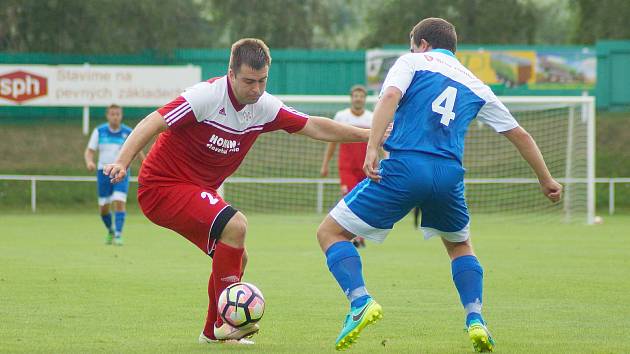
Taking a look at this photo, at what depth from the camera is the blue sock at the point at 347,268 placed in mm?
6297

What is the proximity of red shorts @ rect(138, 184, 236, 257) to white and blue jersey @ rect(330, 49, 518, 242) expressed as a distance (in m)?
0.75

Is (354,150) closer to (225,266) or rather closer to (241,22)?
(225,266)

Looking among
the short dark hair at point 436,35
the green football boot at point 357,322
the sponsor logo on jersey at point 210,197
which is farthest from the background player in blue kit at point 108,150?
the green football boot at point 357,322

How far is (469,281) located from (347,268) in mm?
841

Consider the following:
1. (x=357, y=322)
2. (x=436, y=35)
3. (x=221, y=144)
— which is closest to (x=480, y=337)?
(x=357, y=322)

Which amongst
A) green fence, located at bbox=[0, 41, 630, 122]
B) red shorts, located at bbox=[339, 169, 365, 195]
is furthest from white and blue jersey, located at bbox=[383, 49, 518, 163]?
green fence, located at bbox=[0, 41, 630, 122]

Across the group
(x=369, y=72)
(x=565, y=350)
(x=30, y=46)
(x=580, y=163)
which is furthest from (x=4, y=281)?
(x=30, y=46)

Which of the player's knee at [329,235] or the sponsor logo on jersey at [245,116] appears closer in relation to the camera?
the player's knee at [329,235]

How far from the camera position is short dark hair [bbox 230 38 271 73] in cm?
655

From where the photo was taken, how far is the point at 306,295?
31.8 feet

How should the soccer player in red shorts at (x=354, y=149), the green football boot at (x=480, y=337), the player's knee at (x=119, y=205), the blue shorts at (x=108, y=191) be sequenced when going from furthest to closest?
the blue shorts at (x=108, y=191)
the player's knee at (x=119, y=205)
the soccer player in red shorts at (x=354, y=149)
the green football boot at (x=480, y=337)

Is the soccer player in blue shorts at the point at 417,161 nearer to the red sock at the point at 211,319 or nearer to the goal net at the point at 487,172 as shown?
the red sock at the point at 211,319

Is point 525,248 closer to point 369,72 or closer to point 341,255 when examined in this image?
point 341,255

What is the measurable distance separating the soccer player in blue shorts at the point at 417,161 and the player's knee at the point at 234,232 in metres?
0.50
